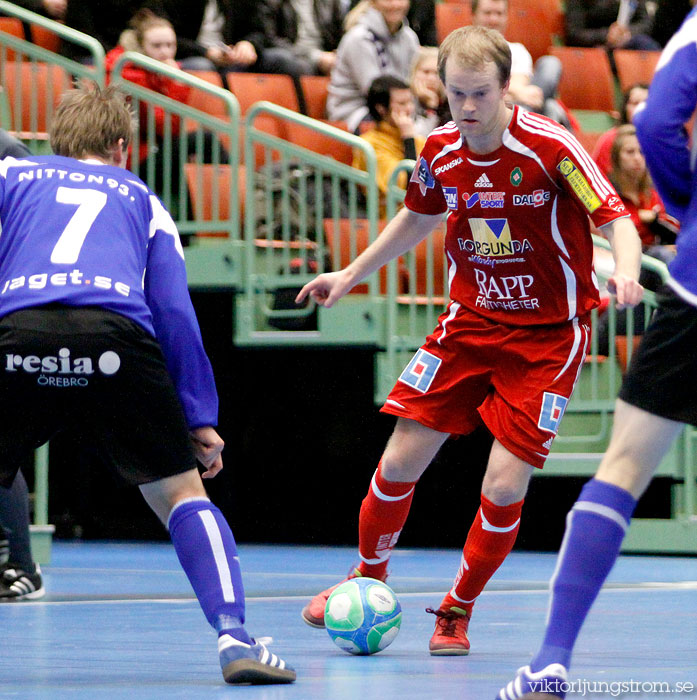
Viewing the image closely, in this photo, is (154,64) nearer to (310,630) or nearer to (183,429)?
(310,630)

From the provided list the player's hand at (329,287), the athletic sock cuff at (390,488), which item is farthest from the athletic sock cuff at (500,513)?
the player's hand at (329,287)

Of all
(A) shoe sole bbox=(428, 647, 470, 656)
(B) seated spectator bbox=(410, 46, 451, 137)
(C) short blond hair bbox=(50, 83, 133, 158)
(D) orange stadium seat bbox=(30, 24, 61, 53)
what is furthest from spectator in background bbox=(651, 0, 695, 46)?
(C) short blond hair bbox=(50, 83, 133, 158)

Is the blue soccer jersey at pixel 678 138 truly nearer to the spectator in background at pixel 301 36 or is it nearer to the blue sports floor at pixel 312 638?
the blue sports floor at pixel 312 638

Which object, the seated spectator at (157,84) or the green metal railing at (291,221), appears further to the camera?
the seated spectator at (157,84)

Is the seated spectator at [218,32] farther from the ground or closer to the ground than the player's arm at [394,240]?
farther from the ground

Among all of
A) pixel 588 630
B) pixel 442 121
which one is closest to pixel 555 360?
pixel 588 630

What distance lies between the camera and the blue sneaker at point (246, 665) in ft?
12.8

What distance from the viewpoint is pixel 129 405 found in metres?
4.00

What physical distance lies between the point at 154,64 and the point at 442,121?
6.12 feet

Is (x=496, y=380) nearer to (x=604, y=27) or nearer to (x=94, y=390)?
(x=94, y=390)

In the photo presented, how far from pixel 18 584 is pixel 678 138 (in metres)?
3.90

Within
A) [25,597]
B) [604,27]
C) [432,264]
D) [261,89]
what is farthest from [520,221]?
[604,27]

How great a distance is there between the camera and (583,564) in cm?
336

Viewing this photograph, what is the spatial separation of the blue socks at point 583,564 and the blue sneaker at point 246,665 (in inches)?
33.9
